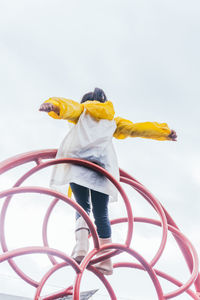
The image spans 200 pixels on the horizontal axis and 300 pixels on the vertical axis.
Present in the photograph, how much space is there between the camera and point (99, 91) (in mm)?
2322

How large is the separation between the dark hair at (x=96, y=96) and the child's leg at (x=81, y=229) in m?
0.63

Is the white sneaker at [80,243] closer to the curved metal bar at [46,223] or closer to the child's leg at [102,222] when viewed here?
the child's leg at [102,222]

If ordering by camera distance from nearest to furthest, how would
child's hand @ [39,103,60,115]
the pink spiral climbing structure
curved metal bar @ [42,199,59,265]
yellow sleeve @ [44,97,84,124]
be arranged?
the pink spiral climbing structure, child's hand @ [39,103,60,115], yellow sleeve @ [44,97,84,124], curved metal bar @ [42,199,59,265]

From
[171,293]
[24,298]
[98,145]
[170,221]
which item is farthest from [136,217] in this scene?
[24,298]

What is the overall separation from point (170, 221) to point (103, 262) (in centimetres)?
73

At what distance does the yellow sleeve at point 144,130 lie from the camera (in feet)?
7.25

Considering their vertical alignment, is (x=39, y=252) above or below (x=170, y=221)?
above

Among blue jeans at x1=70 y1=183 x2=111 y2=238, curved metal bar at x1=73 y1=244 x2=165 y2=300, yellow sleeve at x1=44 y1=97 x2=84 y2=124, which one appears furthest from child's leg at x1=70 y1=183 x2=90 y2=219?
yellow sleeve at x1=44 y1=97 x2=84 y2=124

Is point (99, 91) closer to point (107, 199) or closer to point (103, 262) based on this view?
point (107, 199)

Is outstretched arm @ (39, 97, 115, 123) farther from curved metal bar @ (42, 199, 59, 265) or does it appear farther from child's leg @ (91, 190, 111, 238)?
curved metal bar @ (42, 199, 59, 265)

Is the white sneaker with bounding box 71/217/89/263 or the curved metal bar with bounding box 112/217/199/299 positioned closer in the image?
the white sneaker with bounding box 71/217/89/263

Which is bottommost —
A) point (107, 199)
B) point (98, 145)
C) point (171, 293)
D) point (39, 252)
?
point (171, 293)

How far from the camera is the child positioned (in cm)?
192

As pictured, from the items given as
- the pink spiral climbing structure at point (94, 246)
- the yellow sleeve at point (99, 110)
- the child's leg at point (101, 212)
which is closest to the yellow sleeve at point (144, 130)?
the yellow sleeve at point (99, 110)
